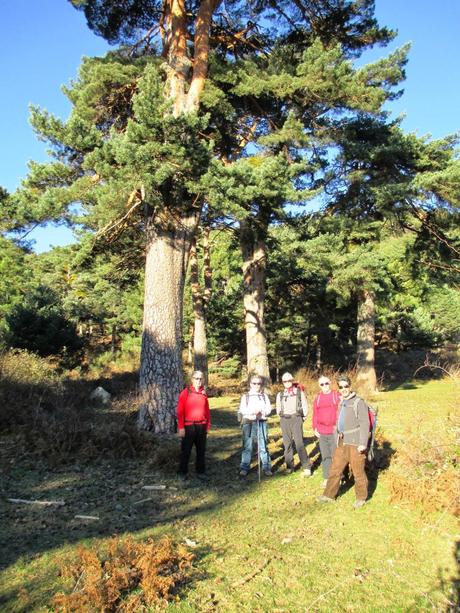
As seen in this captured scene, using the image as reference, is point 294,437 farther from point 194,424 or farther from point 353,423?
point 194,424

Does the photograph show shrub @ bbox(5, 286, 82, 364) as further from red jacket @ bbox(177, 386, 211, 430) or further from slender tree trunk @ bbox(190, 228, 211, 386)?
red jacket @ bbox(177, 386, 211, 430)

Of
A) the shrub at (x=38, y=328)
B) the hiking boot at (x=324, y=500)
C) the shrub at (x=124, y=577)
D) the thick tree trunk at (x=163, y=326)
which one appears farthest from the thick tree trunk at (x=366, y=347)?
the shrub at (x=124, y=577)

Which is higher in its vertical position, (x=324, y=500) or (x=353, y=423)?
(x=353, y=423)

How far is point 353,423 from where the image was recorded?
639cm

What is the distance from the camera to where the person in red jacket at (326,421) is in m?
7.06

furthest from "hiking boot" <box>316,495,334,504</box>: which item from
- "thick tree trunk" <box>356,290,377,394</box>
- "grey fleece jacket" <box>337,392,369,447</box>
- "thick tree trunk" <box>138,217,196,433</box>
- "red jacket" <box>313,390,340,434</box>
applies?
"thick tree trunk" <box>356,290,377,394</box>

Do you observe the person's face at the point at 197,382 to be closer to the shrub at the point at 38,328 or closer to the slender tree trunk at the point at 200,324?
the slender tree trunk at the point at 200,324

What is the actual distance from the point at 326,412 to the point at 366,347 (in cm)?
1253

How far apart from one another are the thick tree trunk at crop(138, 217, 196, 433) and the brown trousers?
13.0ft

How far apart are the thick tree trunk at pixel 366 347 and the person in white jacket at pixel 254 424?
11.8 meters

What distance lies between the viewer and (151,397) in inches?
375

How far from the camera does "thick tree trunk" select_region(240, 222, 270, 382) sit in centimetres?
1578

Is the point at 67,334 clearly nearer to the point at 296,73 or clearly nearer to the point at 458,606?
the point at 296,73

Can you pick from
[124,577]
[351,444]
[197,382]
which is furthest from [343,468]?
[124,577]
